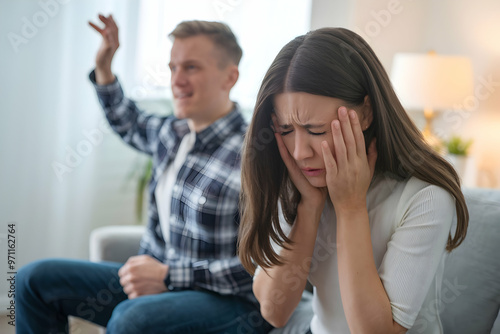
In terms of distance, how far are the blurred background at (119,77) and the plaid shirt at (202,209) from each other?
717mm

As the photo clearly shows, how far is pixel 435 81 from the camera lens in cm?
268

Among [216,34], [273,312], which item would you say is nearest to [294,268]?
[273,312]

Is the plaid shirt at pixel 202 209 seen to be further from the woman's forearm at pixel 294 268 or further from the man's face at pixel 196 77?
the woman's forearm at pixel 294 268

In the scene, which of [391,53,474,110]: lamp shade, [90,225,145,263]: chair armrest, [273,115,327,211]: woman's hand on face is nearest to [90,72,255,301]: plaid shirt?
[90,225,145,263]: chair armrest

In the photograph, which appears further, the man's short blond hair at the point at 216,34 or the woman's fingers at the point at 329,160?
the man's short blond hair at the point at 216,34

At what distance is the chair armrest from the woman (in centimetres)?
78

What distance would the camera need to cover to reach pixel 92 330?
7.04 feet

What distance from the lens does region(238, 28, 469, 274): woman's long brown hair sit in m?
0.98

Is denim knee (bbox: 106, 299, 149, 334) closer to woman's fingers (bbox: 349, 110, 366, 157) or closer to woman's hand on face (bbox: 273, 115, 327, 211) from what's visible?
woman's hand on face (bbox: 273, 115, 327, 211)

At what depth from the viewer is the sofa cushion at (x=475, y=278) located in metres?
1.21

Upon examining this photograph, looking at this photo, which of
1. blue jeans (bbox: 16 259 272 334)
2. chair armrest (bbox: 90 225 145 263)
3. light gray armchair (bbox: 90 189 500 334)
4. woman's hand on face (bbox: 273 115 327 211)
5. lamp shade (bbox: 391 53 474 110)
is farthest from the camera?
lamp shade (bbox: 391 53 474 110)

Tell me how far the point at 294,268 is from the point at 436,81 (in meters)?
1.89

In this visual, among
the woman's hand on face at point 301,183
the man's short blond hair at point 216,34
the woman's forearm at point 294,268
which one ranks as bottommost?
the woman's forearm at point 294,268

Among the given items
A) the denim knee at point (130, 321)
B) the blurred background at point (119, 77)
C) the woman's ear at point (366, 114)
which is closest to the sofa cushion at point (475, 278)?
the woman's ear at point (366, 114)
